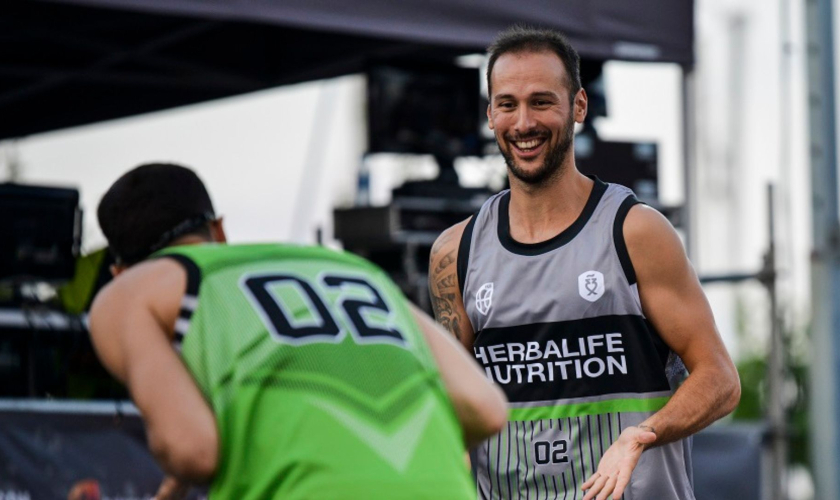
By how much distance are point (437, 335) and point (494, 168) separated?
7.01 m

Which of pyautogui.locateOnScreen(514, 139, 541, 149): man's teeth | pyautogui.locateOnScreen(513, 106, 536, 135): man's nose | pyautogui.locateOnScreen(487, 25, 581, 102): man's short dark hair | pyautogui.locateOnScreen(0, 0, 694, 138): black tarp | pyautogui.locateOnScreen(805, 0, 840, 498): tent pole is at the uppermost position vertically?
pyautogui.locateOnScreen(0, 0, 694, 138): black tarp

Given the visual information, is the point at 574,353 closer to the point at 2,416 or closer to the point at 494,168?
the point at 2,416

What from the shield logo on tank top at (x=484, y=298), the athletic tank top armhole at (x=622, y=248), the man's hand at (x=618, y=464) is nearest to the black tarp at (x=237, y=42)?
the shield logo on tank top at (x=484, y=298)

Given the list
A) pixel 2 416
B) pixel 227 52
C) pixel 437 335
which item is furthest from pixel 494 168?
pixel 437 335

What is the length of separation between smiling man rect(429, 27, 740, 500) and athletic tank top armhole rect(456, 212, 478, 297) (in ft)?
0.07

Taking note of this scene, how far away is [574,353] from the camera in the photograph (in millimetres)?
3820

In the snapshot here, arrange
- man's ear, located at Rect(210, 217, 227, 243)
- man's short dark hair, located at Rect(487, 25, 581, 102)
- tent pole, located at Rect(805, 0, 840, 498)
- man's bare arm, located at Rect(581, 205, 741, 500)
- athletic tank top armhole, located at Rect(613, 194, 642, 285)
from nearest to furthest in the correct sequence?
man's ear, located at Rect(210, 217, 227, 243)
man's bare arm, located at Rect(581, 205, 741, 500)
athletic tank top armhole, located at Rect(613, 194, 642, 285)
man's short dark hair, located at Rect(487, 25, 581, 102)
tent pole, located at Rect(805, 0, 840, 498)

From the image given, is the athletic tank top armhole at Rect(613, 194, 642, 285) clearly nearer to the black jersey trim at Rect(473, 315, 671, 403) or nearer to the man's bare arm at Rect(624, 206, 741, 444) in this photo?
the man's bare arm at Rect(624, 206, 741, 444)

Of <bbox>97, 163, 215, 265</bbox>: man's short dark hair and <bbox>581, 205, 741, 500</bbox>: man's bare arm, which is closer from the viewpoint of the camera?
<bbox>97, 163, 215, 265</bbox>: man's short dark hair

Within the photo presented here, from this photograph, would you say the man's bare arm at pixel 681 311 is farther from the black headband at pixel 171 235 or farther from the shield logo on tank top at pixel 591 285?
the black headband at pixel 171 235

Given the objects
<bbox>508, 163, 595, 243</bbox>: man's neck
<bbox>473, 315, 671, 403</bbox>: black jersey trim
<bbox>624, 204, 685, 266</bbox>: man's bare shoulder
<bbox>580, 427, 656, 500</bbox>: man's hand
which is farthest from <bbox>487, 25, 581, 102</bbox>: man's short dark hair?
<bbox>580, 427, 656, 500</bbox>: man's hand

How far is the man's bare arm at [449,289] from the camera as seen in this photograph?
13.3ft

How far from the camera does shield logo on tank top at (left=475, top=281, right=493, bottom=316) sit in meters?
3.93

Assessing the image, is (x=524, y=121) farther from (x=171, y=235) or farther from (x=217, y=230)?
(x=171, y=235)
